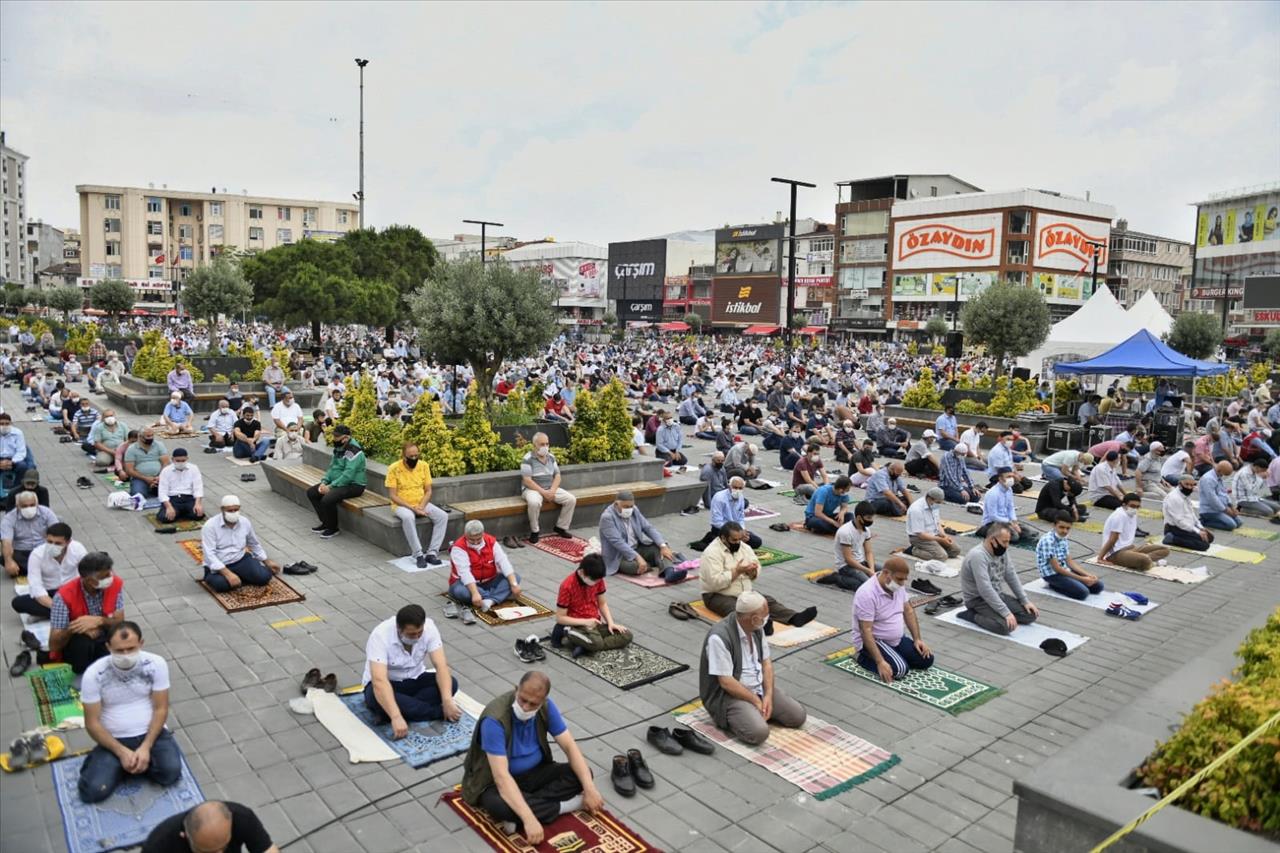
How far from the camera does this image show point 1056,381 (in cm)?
2542

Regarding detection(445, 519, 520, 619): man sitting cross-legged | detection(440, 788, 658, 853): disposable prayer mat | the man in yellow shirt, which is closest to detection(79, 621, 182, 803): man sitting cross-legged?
detection(440, 788, 658, 853): disposable prayer mat

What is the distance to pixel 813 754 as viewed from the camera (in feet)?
20.1

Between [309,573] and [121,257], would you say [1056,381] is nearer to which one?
[309,573]

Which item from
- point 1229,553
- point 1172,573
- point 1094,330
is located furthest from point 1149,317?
point 1172,573

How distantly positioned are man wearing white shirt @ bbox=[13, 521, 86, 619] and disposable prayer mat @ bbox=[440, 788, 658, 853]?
14.8ft

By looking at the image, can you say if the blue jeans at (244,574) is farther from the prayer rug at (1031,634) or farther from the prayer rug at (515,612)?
the prayer rug at (1031,634)

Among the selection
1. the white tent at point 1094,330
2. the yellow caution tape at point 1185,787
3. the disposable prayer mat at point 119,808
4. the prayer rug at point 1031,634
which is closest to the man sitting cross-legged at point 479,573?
the disposable prayer mat at point 119,808

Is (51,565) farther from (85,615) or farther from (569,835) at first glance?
(569,835)

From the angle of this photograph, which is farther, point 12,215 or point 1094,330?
point 12,215

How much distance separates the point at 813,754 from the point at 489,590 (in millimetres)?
3896

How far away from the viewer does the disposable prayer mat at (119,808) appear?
484cm

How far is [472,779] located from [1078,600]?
24.8 feet

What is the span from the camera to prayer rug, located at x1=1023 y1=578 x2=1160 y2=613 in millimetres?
9680

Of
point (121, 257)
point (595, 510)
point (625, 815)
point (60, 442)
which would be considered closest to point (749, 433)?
point (595, 510)
